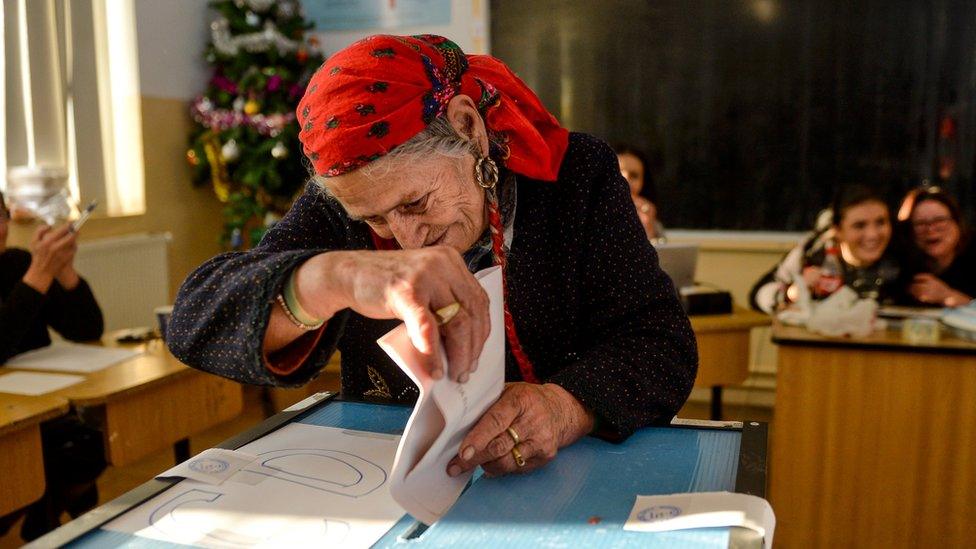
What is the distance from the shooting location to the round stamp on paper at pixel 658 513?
2.28 feet

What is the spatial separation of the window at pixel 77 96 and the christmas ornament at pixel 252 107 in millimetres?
502

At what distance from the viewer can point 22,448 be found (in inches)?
67.7

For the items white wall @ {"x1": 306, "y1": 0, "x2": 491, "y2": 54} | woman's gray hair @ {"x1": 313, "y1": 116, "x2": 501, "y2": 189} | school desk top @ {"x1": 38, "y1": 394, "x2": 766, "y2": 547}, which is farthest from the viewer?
white wall @ {"x1": 306, "y1": 0, "x2": 491, "y2": 54}

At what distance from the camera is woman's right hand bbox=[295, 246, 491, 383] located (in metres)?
0.73

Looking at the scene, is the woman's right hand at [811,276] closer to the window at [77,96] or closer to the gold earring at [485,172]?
the gold earring at [485,172]

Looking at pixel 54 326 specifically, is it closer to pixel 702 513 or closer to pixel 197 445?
pixel 197 445

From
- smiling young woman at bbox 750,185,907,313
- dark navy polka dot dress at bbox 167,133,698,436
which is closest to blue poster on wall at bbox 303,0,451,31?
smiling young woman at bbox 750,185,907,313

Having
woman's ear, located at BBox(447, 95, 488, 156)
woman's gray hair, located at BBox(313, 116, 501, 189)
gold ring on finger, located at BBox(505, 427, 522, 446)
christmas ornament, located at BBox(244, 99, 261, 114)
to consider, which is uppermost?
christmas ornament, located at BBox(244, 99, 261, 114)

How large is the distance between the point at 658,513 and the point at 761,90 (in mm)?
3680

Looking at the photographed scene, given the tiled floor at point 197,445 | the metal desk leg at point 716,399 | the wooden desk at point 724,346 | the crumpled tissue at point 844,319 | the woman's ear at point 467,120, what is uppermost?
the woman's ear at point 467,120

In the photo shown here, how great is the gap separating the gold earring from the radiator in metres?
2.96

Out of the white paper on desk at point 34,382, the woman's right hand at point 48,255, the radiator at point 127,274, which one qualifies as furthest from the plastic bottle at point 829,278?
the radiator at point 127,274

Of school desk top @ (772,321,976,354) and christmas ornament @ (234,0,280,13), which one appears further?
christmas ornament @ (234,0,280,13)

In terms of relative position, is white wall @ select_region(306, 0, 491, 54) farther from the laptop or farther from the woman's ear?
the woman's ear
